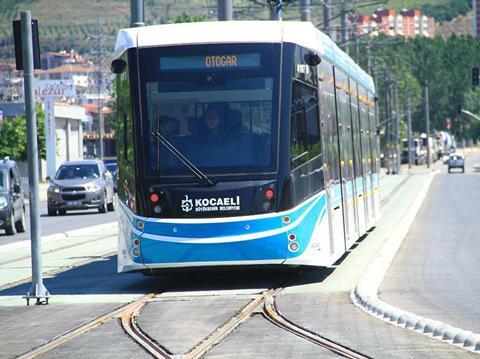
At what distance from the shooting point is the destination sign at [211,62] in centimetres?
1853

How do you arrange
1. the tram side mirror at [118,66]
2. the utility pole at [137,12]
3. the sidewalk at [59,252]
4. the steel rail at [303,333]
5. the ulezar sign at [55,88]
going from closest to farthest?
the steel rail at [303,333], the tram side mirror at [118,66], the sidewalk at [59,252], the utility pole at [137,12], the ulezar sign at [55,88]

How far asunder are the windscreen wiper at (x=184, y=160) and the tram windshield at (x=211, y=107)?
0.04ft

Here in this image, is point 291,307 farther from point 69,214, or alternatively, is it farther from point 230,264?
point 69,214

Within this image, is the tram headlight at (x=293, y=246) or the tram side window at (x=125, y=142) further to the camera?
the tram side window at (x=125, y=142)

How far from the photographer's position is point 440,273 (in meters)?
20.3

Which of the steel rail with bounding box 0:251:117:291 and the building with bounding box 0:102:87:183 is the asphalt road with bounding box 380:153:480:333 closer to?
the steel rail with bounding box 0:251:117:291

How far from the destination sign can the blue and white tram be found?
12 millimetres

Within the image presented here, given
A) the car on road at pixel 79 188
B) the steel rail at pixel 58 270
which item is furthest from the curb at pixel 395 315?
the car on road at pixel 79 188

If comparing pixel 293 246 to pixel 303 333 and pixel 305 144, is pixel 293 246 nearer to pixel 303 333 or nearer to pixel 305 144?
pixel 305 144

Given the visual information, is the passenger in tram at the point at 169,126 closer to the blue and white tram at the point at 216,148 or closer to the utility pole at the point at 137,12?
the blue and white tram at the point at 216,148

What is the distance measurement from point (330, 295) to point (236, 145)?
2244mm

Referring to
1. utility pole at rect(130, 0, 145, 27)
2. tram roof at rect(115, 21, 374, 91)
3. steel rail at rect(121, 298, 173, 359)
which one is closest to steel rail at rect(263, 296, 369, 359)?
steel rail at rect(121, 298, 173, 359)

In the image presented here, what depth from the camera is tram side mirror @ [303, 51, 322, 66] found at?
19.1 meters

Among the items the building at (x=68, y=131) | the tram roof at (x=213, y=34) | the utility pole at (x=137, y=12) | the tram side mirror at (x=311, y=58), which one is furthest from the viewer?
the building at (x=68, y=131)
